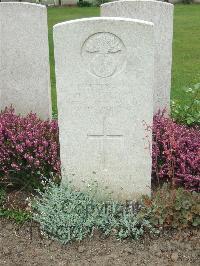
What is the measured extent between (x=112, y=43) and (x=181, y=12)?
59.4ft

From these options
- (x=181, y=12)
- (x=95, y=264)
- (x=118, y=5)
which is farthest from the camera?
(x=181, y=12)

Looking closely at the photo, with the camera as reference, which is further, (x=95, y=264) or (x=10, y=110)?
(x=10, y=110)

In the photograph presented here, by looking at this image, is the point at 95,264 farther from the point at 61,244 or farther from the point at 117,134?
the point at 117,134

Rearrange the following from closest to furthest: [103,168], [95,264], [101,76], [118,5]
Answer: [95,264], [101,76], [103,168], [118,5]

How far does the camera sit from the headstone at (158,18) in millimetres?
5539

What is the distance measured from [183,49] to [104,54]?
8.68 metres

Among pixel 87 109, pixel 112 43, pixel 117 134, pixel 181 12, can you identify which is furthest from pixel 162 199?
pixel 181 12

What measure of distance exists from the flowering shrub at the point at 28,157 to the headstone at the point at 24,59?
1.04 meters

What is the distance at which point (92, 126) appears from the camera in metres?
4.45

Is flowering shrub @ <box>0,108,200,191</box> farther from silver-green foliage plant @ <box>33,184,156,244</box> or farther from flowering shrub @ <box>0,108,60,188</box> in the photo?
silver-green foliage plant @ <box>33,184,156,244</box>

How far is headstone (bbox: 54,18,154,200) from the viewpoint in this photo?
13.5 ft

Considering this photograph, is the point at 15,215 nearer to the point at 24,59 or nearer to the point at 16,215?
the point at 16,215

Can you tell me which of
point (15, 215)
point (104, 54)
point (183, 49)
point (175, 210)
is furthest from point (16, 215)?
point (183, 49)

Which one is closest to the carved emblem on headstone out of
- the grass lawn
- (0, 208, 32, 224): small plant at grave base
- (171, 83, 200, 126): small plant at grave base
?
(0, 208, 32, 224): small plant at grave base
